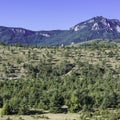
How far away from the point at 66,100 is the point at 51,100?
14.5 ft

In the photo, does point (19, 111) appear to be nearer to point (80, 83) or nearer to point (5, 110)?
point (5, 110)

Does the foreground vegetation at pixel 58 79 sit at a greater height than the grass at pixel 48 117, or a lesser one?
greater

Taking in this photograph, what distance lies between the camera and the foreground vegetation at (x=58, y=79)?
101500mm

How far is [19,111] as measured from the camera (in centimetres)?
9406

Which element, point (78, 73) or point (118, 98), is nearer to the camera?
point (118, 98)

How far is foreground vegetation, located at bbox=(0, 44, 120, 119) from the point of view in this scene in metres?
102

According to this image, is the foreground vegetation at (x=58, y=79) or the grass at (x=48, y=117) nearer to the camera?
the grass at (x=48, y=117)

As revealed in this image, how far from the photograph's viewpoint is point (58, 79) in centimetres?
13800

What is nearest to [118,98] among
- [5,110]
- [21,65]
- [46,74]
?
[5,110]

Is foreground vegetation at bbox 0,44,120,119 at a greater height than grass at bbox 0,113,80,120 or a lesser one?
greater

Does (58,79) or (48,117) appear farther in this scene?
(58,79)

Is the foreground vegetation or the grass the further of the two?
the foreground vegetation

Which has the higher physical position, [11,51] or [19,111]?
[11,51]

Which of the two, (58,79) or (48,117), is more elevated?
(58,79)
